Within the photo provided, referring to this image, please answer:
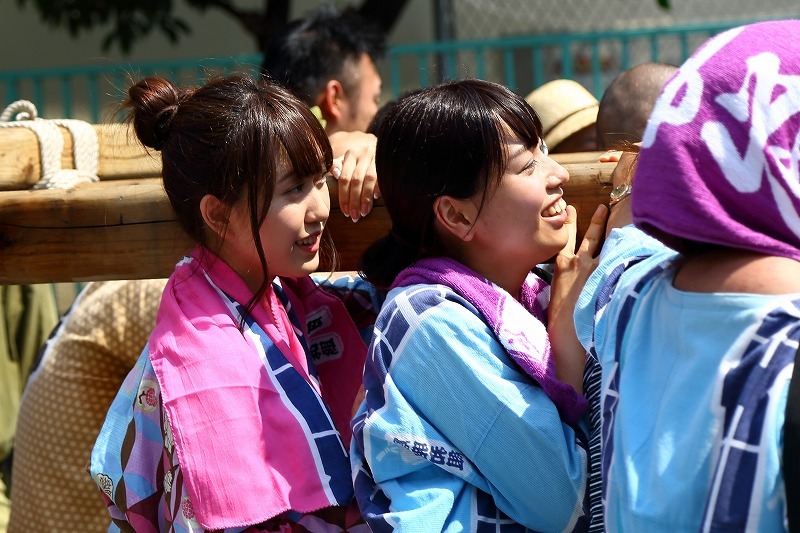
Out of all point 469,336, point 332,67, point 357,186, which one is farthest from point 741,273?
point 332,67

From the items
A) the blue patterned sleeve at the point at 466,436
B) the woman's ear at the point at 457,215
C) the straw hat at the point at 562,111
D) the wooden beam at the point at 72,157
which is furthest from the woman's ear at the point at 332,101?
the blue patterned sleeve at the point at 466,436

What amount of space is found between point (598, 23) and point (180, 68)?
3.69 metres

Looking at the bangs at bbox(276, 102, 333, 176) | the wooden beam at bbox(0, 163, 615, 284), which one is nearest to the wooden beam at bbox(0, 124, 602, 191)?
the wooden beam at bbox(0, 163, 615, 284)

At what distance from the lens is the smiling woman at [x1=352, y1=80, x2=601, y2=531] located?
5.28 ft

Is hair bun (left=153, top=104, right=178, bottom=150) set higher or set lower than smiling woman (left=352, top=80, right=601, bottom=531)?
higher

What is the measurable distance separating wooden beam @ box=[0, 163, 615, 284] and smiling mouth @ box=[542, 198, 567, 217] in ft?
1.07

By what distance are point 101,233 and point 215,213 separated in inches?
11.2

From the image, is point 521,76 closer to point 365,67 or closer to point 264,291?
point 365,67

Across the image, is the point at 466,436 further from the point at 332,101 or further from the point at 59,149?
the point at 332,101

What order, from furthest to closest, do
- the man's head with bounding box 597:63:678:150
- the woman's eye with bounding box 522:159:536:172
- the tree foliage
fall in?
the tree foliage → the man's head with bounding box 597:63:678:150 → the woman's eye with bounding box 522:159:536:172

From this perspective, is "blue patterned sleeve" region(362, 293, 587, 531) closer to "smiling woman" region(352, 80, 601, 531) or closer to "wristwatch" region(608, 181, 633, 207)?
"smiling woman" region(352, 80, 601, 531)

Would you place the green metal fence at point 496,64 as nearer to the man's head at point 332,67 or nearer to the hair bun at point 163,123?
the man's head at point 332,67

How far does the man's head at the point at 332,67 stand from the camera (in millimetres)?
3643

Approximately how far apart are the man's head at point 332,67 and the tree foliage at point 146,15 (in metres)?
3.31
